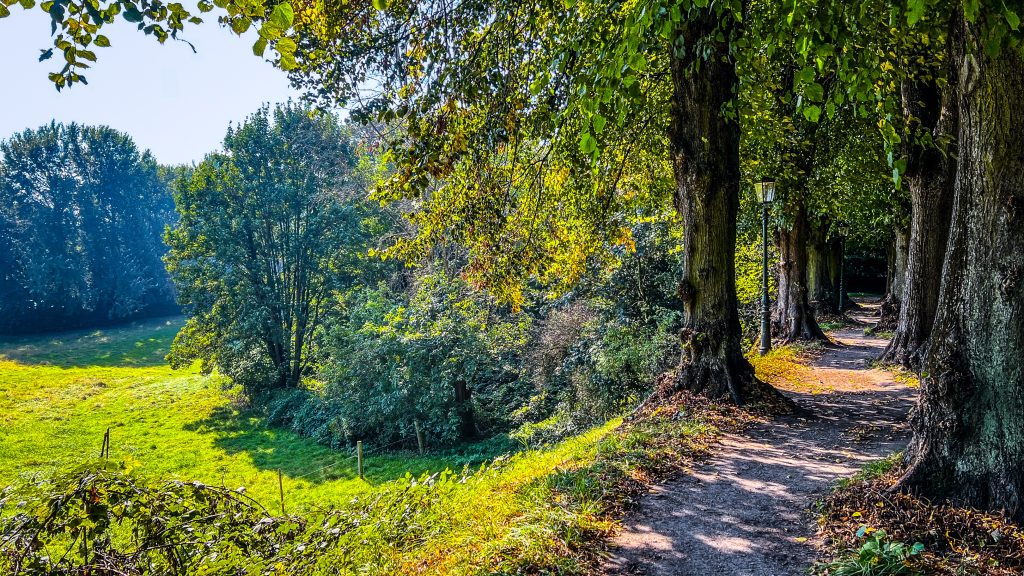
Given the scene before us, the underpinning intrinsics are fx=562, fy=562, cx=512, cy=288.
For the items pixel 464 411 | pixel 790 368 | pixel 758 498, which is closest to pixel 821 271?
pixel 790 368

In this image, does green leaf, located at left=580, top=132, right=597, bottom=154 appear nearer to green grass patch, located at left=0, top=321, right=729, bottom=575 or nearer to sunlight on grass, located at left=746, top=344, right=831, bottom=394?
green grass patch, located at left=0, top=321, right=729, bottom=575

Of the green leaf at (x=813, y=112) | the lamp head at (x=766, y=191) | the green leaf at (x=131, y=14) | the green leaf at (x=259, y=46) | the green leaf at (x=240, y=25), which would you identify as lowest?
the green leaf at (x=813, y=112)

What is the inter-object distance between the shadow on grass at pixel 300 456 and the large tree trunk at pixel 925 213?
12548 millimetres

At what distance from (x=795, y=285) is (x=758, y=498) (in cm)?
1154

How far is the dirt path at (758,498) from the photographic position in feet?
12.0

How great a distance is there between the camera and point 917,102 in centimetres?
844

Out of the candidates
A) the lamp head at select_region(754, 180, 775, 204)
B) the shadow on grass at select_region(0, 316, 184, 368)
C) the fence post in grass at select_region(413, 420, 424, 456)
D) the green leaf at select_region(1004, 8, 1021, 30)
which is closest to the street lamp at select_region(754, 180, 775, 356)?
the lamp head at select_region(754, 180, 775, 204)

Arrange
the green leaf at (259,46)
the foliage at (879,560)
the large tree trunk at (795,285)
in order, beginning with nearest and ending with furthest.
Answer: the green leaf at (259,46) → the foliage at (879,560) → the large tree trunk at (795,285)

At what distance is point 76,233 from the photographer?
46.8 meters

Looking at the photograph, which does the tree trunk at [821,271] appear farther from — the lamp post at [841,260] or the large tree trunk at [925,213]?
the large tree trunk at [925,213]

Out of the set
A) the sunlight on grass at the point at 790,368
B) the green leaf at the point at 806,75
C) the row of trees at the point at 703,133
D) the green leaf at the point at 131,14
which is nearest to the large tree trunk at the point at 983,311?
the row of trees at the point at 703,133

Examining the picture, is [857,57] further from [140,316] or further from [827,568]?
[140,316]

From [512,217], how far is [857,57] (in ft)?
14.1

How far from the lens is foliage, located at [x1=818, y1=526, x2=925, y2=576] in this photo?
303cm
